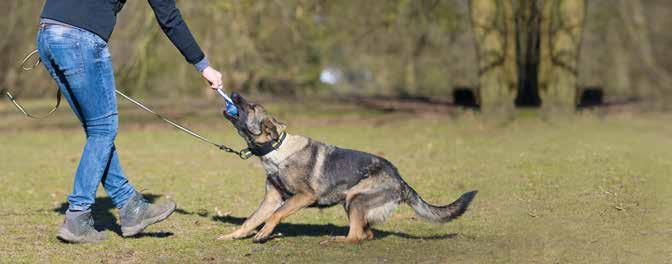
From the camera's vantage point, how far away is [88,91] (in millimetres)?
6477

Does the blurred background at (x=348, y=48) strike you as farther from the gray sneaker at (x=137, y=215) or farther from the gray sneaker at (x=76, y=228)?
the gray sneaker at (x=76, y=228)

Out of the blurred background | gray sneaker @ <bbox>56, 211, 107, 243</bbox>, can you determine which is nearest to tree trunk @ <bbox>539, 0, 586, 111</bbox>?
the blurred background

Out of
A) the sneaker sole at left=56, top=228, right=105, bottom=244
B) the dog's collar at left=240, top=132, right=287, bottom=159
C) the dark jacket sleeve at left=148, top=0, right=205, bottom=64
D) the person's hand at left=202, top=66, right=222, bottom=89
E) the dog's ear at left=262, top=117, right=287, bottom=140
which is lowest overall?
the sneaker sole at left=56, top=228, right=105, bottom=244

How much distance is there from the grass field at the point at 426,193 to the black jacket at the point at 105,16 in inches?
66.7

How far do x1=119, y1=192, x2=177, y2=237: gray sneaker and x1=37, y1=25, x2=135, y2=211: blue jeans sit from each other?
8 centimetres

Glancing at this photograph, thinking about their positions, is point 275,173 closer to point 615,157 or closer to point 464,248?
point 464,248

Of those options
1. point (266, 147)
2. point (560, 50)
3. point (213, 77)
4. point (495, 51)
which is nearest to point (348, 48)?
point (495, 51)

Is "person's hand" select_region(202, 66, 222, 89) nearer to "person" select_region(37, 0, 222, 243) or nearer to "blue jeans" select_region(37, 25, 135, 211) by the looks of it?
"person" select_region(37, 0, 222, 243)

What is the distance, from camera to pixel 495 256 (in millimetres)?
6602

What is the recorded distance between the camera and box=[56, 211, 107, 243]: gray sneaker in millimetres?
6730

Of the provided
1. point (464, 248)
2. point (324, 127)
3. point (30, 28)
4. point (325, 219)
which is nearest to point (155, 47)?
point (30, 28)

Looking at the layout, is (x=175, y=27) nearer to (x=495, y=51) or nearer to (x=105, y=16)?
(x=105, y=16)

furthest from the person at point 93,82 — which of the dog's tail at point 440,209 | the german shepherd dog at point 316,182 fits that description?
the dog's tail at point 440,209

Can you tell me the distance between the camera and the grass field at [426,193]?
677 centimetres
